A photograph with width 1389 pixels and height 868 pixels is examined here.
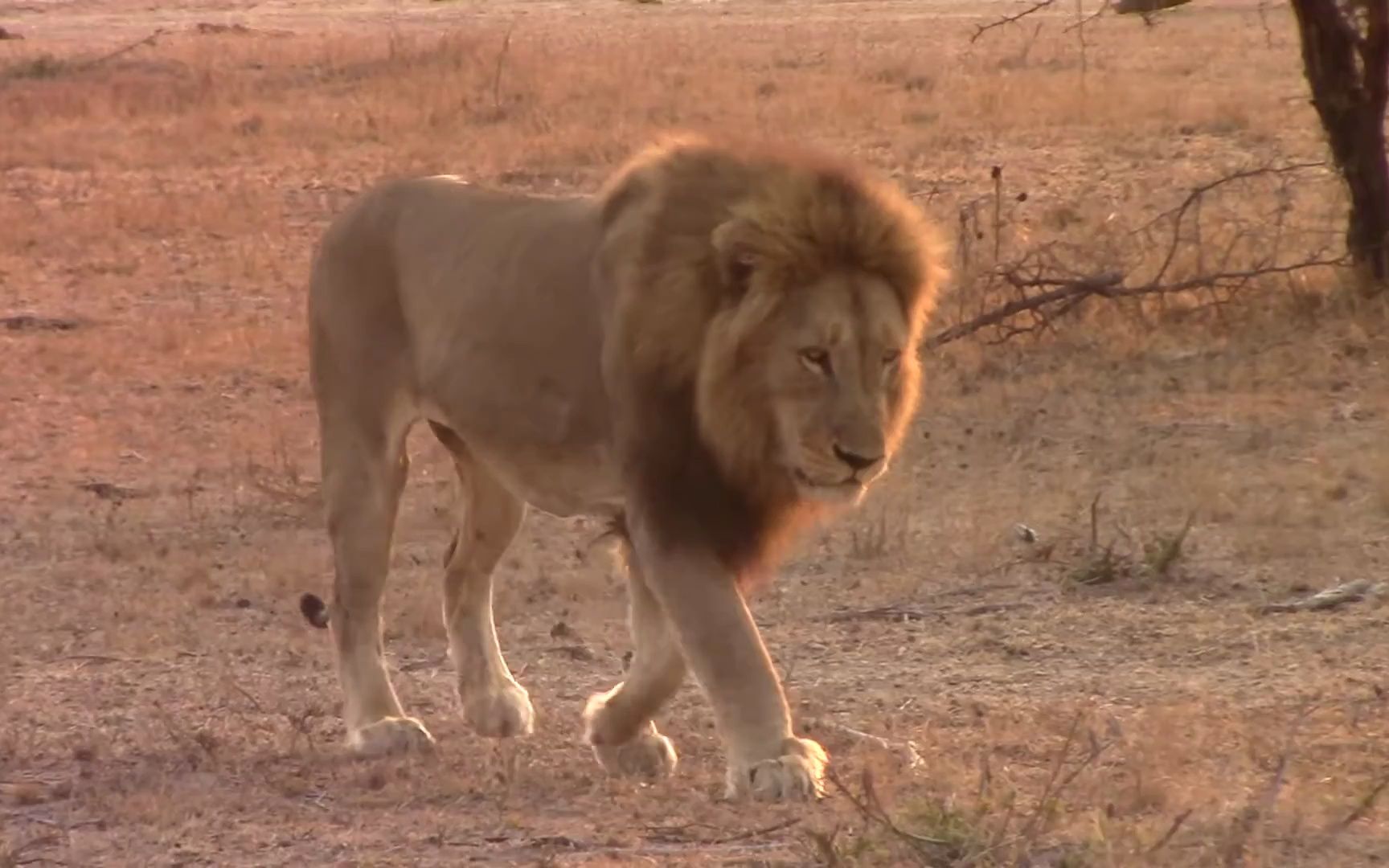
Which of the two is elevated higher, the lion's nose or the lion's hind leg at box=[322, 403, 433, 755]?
the lion's nose

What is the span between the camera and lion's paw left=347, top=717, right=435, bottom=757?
527 centimetres

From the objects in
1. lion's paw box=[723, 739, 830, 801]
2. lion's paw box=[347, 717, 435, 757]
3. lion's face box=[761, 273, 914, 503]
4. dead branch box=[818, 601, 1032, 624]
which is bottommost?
dead branch box=[818, 601, 1032, 624]

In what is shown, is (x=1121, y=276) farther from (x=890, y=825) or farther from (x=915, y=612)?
(x=890, y=825)

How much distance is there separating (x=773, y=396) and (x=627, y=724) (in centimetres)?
89

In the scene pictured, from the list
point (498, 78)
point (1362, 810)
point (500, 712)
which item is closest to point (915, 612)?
point (500, 712)

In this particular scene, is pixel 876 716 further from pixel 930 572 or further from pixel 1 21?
pixel 1 21

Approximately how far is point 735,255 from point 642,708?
1.03m

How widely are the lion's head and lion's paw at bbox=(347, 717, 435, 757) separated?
0.99 metres

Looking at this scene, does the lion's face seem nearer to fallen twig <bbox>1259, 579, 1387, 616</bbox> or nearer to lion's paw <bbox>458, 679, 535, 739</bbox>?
lion's paw <bbox>458, 679, 535, 739</bbox>

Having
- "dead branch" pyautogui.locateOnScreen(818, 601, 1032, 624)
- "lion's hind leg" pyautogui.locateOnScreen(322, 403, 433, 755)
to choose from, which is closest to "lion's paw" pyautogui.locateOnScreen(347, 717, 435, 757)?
"lion's hind leg" pyautogui.locateOnScreen(322, 403, 433, 755)

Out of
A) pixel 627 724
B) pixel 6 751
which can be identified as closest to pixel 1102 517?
pixel 627 724

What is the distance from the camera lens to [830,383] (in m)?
4.41

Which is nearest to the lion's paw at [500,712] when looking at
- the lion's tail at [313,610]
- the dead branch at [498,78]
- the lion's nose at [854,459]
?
the lion's tail at [313,610]

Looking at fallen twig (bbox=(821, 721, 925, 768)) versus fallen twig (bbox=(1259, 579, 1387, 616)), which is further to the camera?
fallen twig (bbox=(1259, 579, 1387, 616))
